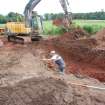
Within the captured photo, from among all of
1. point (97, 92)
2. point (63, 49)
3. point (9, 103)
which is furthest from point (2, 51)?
point (9, 103)

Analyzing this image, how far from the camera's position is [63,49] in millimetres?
27312

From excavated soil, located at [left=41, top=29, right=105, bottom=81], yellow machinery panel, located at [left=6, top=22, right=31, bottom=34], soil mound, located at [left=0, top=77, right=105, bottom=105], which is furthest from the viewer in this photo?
yellow machinery panel, located at [left=6, top=22, right=31, bottom=34]

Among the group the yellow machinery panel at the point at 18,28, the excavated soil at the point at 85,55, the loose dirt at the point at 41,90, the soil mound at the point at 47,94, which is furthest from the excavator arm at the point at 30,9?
the soil mound at the point at 47,94

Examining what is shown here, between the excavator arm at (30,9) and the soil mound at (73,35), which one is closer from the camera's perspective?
the excavator arm at (30,9)

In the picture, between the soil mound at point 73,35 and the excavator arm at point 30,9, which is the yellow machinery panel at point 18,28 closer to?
the excavator arm at point 30,9

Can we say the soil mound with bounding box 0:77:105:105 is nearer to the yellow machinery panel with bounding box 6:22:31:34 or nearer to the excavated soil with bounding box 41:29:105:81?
the excavated soil with bounding box 41:29:105:81

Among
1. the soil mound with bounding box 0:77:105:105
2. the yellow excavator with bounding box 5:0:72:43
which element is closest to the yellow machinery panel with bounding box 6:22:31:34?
the yellow excavator with bounding box 5:0:72:43

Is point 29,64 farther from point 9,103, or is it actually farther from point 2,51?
point 9,103

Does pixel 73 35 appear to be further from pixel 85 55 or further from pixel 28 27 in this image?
pixel 85 55

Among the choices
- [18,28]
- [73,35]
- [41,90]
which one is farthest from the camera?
[73,35]

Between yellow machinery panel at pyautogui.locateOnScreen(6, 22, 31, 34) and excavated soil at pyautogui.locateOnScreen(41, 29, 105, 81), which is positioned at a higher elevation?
yellow machinery panel at pyautogui.locateOnScreen(6, 22, 31, 34)

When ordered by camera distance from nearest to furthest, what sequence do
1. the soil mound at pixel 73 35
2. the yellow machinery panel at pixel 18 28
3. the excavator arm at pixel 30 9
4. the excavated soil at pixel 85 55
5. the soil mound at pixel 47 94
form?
the soil mound at pixel 47 94 < the excavated soil at pixel 85 55 < the yellow machinery panel at pixel 18 28 < the excavator arm at pixel 30 9 < the soil mound at pixel 73 35

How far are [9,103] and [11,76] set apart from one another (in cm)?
467

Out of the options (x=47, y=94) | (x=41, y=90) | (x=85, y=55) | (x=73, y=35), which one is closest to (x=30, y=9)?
(x=73, y=35)
